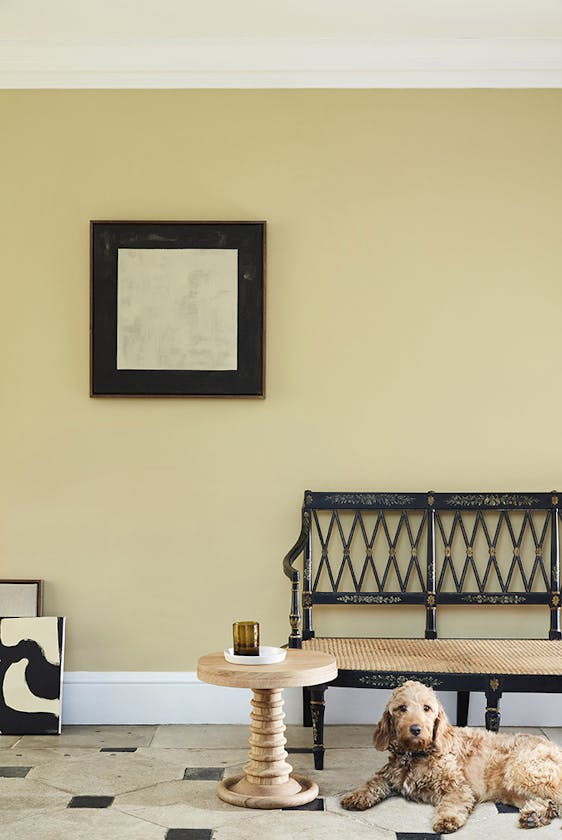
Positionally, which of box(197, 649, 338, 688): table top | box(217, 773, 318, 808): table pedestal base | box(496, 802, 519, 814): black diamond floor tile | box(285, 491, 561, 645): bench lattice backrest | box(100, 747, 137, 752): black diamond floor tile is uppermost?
box(285, 491, 561, 645): bench lattice backrest

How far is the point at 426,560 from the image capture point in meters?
4.29

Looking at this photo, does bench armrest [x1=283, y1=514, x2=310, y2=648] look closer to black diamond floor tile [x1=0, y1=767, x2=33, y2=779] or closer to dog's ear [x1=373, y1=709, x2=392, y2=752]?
dog's ear [x1=373, y1=709, x2=392, y2=752]

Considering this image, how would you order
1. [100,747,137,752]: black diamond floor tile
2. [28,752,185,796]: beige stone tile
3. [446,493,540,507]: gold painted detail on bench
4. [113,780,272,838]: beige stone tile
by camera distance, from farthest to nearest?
[446,493,540,507]: gold painted detail on bench
[100,747,137,752]: black diamond floor tile
[28,752,185,796]: beige stone tile
[113,780,272,838]: beige stone tile

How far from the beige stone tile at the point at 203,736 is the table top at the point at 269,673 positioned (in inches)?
28.9

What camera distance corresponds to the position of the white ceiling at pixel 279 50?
13.6 ft

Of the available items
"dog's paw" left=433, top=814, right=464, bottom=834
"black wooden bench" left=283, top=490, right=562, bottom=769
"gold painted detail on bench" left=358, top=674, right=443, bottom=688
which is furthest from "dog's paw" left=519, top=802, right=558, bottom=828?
"black wooden bench" left=283, top=490, right=562, bottom=769

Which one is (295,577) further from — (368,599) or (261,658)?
(261,658)

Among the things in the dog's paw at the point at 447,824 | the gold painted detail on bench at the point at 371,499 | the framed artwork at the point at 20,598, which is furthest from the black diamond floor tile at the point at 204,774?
the gold painted detail on bench at the point at 371,499

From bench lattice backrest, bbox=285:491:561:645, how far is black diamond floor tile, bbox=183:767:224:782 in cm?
73

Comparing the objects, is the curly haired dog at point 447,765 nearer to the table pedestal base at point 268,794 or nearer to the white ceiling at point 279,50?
the table pedestal base at point 268,794

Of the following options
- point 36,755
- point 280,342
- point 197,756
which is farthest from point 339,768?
point 280,342

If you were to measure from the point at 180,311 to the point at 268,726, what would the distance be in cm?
187

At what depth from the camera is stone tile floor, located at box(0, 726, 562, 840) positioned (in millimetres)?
3018

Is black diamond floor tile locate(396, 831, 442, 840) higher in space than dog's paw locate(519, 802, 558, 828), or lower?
lower
